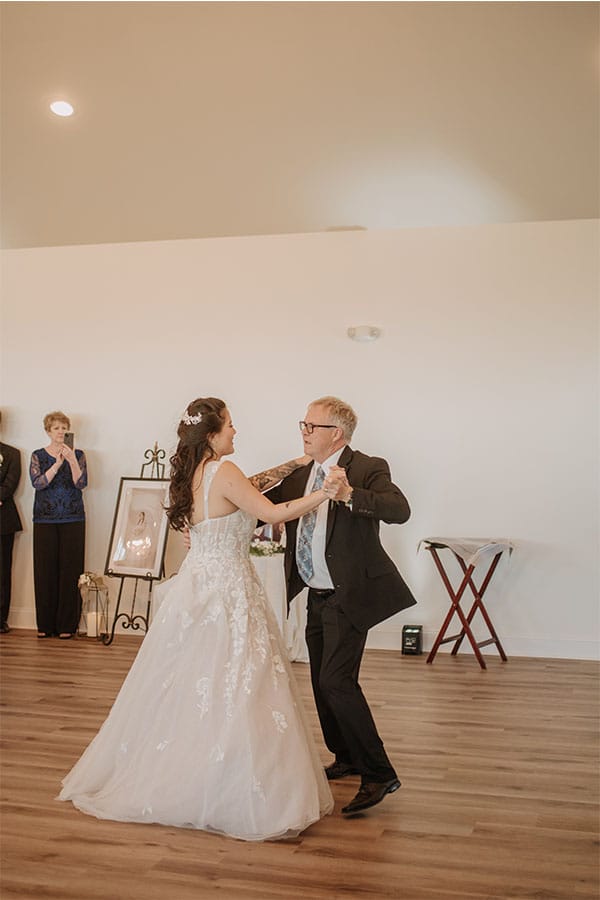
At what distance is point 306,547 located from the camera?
390 cm

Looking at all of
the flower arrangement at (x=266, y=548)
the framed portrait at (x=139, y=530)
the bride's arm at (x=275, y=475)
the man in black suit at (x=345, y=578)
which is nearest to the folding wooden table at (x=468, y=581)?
the flower arrangement at (x=266, y=548)

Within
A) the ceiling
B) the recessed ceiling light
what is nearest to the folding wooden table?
the ceiling

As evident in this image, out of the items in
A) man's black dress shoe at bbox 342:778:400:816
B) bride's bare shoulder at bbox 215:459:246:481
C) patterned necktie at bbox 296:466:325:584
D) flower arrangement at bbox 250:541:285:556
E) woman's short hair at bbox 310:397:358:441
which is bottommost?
man's black dress shoe at bbox 342:778:400:816

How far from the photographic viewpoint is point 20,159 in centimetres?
752

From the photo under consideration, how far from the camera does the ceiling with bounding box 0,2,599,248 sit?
5879 mm

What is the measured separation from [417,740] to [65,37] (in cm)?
493

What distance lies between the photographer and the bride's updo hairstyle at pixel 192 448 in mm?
3838

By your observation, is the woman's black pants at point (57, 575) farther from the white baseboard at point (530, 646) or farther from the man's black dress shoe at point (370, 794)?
the man's black dress shoe at point (370, 794)

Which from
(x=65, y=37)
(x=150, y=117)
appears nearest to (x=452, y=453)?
(x=150, y=117)

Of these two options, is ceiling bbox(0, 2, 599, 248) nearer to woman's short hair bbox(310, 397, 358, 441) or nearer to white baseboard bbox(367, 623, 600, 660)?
woman's short hair bbox(310, 397, 358, 441)

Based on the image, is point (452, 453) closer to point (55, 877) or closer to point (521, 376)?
point (521, 376)

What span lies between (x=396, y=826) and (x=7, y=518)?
5.40 m

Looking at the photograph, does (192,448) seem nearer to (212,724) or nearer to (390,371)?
(212,724)

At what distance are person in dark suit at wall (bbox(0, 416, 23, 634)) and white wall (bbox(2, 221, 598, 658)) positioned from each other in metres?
0.11
